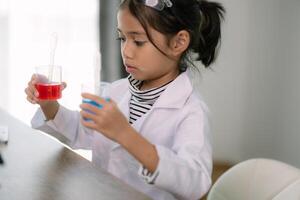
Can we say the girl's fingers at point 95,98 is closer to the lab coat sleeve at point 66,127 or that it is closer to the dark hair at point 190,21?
the dark hair at point 190,21

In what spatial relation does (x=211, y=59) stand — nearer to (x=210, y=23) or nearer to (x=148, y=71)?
(x=210, y=23)

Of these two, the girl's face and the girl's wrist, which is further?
the girl's face

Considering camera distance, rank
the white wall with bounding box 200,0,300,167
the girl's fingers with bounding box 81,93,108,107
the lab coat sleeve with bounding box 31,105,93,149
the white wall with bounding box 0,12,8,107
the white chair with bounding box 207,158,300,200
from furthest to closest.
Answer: the white wall with bounding box 200,0,300,167
the white wall with bounding box 0,12,8,107
the lab coat sleeve with bounding box 31,105,93,149
the white chair with bounding box 207,158,300,200
the girl's fingers with bounding box 81,93,108,107

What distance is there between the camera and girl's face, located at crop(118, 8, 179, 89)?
1274 mm

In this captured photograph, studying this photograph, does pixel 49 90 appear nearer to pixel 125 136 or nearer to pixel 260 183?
pixel 125 136

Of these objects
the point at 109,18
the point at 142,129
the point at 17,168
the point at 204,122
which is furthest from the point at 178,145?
the point at 109,18

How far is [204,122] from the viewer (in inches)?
49.7

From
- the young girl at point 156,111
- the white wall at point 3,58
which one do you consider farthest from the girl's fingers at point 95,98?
the white wall at point 3,58

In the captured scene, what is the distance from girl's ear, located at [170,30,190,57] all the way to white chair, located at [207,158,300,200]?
0.35 m

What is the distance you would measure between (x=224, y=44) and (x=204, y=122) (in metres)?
2.07

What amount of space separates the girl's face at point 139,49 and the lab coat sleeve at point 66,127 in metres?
0.28

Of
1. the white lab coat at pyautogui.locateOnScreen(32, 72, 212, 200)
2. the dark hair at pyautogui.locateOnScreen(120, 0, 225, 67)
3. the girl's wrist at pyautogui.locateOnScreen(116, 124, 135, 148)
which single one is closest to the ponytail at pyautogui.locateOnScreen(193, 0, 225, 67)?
the dark hair at pyautogui.locateOnScreen(120, 0, 225, 67)

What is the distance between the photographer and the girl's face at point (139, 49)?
127cm

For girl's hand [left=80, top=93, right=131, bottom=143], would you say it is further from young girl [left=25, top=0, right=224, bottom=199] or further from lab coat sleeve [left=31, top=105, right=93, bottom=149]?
lab coat sleeve [left=31, top=105, right=93, bottom=149]
